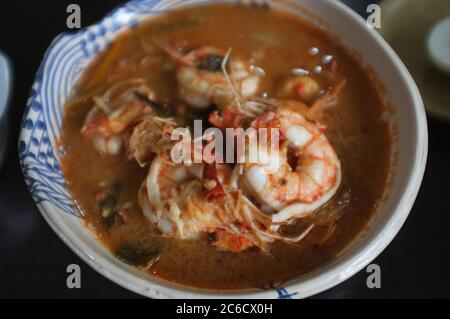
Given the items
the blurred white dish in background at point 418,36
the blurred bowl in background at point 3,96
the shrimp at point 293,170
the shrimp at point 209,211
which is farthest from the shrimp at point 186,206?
the blurred white dish in background at point 418,36

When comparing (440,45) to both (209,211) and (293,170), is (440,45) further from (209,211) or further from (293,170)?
(209,211)

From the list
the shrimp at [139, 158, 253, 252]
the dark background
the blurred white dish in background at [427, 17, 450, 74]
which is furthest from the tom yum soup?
the blurred white dish in background at [427, 17, 450, 74]

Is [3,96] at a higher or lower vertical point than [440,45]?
lower

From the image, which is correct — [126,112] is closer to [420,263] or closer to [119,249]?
[119,249]

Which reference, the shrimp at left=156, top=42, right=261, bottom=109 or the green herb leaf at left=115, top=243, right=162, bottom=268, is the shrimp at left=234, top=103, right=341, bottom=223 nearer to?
the shrimp at left=156, top=42, right=261, bottom=109

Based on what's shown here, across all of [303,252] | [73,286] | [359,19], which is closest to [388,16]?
[359,19]

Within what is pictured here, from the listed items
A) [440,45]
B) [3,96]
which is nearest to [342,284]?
[440,45]

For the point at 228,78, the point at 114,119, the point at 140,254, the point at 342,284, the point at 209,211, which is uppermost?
the point at 228,78
